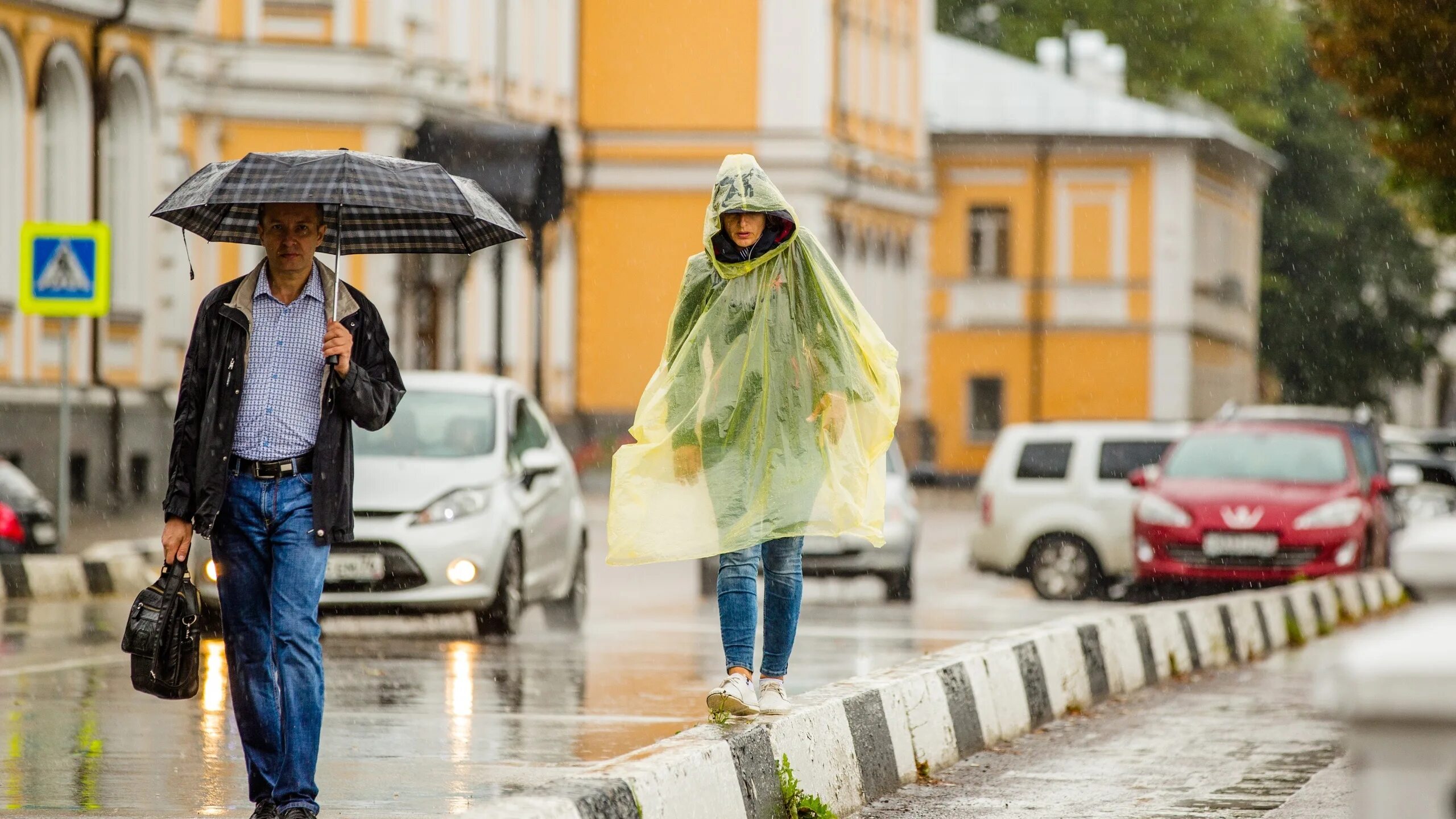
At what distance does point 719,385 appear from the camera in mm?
7992

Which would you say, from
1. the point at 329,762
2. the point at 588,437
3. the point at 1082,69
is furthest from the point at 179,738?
the point at 1082,69

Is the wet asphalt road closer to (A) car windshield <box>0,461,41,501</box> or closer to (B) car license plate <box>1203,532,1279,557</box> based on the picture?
(B) car license plate <box>1203,532,1279,557</box>

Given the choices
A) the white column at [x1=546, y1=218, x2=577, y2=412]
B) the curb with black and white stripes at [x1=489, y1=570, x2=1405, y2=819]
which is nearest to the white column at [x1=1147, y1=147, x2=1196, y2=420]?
the white column at [x1=546, y1=218, x2=577, y2=412]

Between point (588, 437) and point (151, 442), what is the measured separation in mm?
19000

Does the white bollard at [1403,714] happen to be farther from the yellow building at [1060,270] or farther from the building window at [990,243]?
the building window at [990,243]

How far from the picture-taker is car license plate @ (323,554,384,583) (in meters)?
14.4

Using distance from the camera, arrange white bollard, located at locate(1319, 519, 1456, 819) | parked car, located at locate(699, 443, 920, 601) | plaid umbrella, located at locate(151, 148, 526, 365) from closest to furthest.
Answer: white bollard, located at locate(1319, 519, 1456, 819)
plaid umbrella, located at locate(151, 148, 526, 365)
parked car, located at locate(699, 443, 920, 601)

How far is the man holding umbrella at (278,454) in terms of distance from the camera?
22.6 ft

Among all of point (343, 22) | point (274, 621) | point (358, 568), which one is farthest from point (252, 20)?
point (274, 621)

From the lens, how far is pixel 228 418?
6898mm

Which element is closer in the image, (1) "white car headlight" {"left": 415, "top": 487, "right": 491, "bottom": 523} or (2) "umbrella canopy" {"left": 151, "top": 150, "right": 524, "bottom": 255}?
(2) "umbrella canopy" {"left": 151, "top": 150, "right": 524, "bottom": 255}

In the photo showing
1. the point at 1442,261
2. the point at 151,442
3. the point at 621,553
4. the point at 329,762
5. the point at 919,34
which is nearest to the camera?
the point at 621,553

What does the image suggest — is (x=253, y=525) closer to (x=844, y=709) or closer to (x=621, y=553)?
(x=621, y=553)

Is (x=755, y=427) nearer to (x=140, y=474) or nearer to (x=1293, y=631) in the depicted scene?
(x=1293, y=631)
